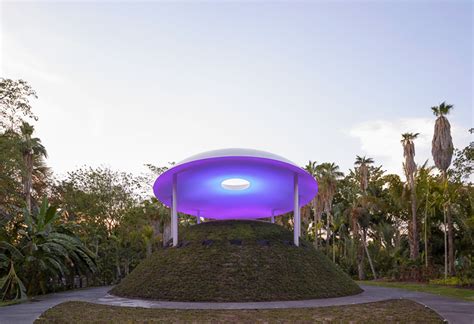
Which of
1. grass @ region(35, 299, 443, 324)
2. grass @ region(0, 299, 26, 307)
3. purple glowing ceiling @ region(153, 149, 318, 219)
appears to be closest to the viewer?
grass @ region(35, 299, 443, 324)

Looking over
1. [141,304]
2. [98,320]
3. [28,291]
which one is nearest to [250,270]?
[141,304]

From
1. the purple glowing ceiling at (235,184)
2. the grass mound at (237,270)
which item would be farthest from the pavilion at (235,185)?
the grass mound at (237,270)

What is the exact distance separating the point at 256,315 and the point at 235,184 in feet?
42.0

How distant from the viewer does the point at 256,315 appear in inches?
502

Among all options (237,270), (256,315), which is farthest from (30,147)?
(256,315)

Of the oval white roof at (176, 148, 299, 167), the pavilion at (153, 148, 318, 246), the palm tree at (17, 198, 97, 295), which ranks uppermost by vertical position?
the oval white roof at (176, 148, 299, 167)

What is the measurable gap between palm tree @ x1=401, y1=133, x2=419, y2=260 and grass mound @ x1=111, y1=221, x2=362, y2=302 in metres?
16.1

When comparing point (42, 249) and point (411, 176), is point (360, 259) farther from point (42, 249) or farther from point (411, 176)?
point (42, 249)

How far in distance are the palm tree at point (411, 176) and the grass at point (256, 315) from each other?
2188cm

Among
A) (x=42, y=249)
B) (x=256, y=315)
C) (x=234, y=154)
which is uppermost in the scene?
(x=234, y=154)

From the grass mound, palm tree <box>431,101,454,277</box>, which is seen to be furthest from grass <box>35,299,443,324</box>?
palm tree <box>431,101,454,277</box>

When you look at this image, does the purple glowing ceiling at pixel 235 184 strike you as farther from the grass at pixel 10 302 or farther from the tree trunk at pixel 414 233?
the tree trunk at pixel 414 233

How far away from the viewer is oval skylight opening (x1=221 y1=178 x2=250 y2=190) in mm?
24766

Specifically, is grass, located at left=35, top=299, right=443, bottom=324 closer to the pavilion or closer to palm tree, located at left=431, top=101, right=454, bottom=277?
the pavilion
